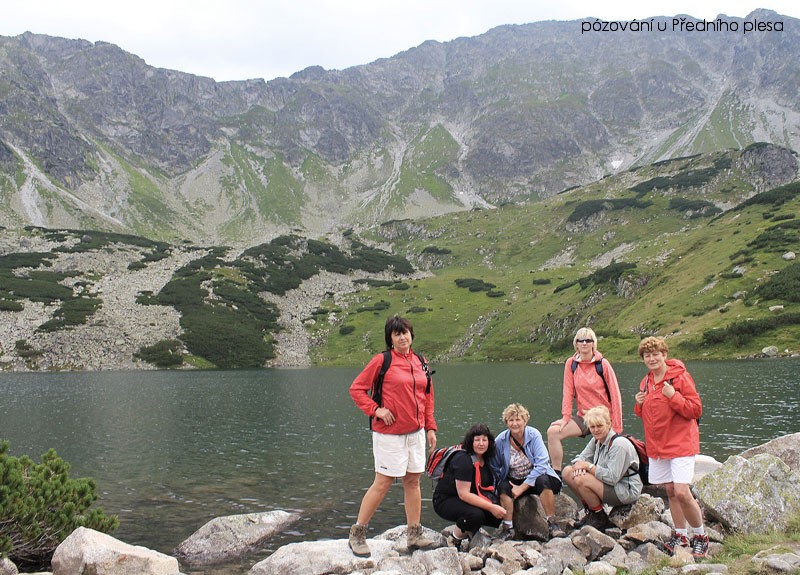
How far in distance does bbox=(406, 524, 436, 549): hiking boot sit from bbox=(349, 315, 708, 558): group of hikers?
2cm

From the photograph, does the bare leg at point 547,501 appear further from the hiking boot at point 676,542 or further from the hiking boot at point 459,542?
the hiking boot at point 676,542

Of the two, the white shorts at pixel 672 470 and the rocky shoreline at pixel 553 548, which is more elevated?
the white shorts at pixel 672 470

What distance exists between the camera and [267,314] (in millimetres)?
125875

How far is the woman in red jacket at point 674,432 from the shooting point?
29.2 ft

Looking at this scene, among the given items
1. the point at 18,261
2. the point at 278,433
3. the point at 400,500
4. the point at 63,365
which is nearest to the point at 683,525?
the point at 400,500

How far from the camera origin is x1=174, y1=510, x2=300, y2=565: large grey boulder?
43.0 feet

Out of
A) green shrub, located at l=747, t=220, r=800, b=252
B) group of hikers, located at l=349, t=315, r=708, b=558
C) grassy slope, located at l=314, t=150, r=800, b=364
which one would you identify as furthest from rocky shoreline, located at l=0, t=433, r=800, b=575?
green shrub, located at l=747, t=220, r=800, b=252

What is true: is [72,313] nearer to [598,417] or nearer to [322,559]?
[322,559]

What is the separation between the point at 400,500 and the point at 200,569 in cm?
726

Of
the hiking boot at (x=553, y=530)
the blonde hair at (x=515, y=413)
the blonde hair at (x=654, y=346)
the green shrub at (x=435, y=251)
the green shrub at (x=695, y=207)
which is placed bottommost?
the hiking boot at (x=553, y=530)

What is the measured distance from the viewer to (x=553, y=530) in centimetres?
1127

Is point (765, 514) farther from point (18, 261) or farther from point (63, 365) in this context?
point (18, 261)

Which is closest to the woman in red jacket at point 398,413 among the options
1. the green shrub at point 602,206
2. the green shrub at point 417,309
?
the green shrub at point 417,309

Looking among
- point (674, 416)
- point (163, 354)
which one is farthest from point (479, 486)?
point (163, 354)
